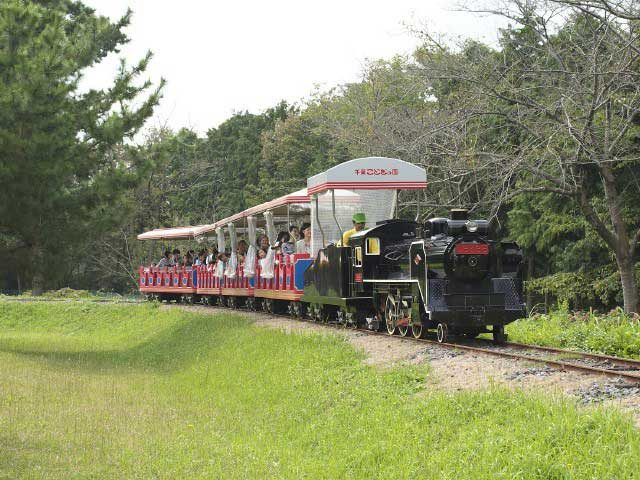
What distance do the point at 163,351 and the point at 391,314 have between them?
7936 millimetres

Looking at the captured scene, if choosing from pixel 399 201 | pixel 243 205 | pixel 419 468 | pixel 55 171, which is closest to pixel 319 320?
pixel 399 201

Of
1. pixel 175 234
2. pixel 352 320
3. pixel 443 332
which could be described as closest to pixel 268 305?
pixel 352 320

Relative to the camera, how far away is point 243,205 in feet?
213

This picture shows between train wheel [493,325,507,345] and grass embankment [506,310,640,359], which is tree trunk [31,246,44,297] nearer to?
grass embankment [506,310,640,359]

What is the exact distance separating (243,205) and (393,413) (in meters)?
55.8

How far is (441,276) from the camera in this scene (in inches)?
524

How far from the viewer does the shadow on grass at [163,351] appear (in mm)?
19766

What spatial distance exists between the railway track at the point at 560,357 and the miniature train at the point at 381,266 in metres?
0.32

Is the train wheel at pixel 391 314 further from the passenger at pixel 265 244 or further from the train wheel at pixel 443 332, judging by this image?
the passenger at pixel 265 244

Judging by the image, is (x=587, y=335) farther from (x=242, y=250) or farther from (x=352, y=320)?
(x=242, y=250)

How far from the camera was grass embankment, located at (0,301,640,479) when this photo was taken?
7.31 meters

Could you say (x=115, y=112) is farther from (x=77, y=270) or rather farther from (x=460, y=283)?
(x=77, y=270)

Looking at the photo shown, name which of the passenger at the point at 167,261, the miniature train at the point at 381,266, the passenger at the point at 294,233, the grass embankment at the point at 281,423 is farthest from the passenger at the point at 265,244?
the passenger at the point at 167,261

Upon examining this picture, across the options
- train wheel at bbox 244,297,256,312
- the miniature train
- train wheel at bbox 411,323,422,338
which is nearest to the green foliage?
train wheel at bbox 244,297,256,312
